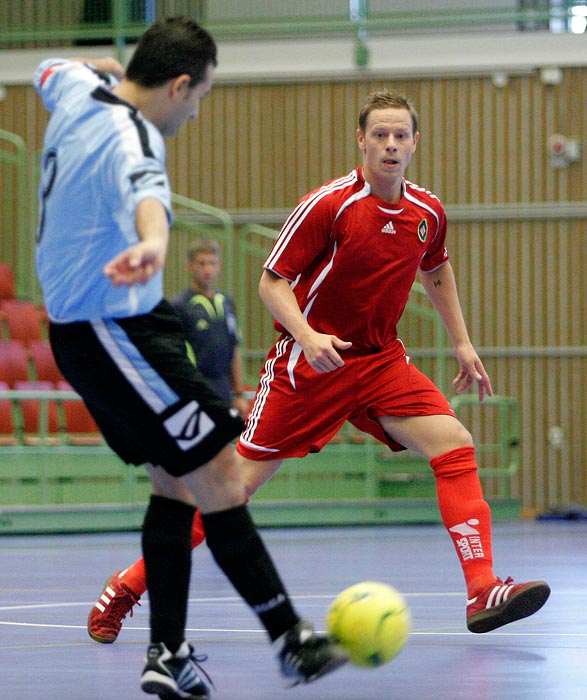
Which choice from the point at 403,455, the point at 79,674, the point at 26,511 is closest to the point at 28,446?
the point at 26,511

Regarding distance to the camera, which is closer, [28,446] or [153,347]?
[153,347]

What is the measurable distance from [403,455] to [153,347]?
9200 mm

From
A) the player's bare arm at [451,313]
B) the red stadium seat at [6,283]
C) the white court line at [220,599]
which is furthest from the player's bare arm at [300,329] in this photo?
the red stadium seat at [6,283]

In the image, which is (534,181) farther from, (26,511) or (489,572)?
(489,572)

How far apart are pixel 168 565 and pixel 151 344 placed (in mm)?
562

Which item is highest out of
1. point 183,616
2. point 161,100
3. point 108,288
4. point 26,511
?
point 161,100

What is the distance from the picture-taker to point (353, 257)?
15.4ft

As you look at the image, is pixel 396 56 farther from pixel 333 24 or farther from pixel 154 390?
pixel 154 390

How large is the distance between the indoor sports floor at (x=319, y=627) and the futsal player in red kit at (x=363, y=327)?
53 centimetres

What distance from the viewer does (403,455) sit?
12289mm

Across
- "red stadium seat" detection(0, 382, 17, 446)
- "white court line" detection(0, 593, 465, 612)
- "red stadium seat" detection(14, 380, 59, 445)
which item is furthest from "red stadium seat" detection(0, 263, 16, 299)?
"white court line" detection(0, 593, 465, 612)

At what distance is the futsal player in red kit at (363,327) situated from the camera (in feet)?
15.0

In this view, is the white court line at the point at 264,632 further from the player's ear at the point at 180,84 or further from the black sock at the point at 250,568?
the player's ear at the point at 180,84

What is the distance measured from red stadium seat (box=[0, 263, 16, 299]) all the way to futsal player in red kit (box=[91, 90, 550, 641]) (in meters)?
8.12
